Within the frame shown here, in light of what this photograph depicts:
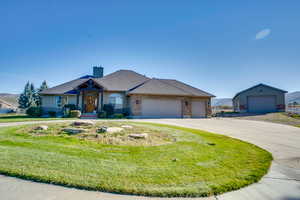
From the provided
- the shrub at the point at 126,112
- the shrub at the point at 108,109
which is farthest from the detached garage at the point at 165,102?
the shrub at the point at 108,109

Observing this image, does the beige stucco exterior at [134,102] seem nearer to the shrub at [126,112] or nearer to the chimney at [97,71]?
the shrub at [126,112]

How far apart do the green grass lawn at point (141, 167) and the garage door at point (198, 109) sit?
14916mm

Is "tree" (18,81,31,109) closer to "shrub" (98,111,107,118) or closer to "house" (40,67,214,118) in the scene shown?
"house" (40,67,214,118)

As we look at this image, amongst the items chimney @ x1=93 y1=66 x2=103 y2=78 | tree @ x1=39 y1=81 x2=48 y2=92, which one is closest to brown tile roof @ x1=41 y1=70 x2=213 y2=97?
chimney @ x1=93 y1=66 x2=103 y2=78

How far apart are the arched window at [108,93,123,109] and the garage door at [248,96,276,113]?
2109cm

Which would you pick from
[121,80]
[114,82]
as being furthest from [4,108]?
[121,80]

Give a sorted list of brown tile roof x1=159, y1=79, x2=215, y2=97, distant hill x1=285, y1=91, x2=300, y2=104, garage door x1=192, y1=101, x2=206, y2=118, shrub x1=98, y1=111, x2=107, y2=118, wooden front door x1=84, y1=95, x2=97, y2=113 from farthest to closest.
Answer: distant hill x1=285, y1=91, x2=300, y2=104, brown tile roof x1=159, y1=79, x2=215, y2=97, garage door x1=192, y1=101, x2=206, y2=118, wooden front door x1=84, y1=95, x2=97, y2=113, shrub x1=98, y1=111, x2=107, y2=118

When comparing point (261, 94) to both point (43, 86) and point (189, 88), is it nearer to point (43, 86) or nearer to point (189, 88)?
point (189, 88)

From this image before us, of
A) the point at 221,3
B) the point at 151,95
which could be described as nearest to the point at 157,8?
the point at 221,3

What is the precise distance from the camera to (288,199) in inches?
91.8

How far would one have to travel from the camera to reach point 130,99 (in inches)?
682

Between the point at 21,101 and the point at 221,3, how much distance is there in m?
45.6

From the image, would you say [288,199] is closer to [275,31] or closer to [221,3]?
[221,3]

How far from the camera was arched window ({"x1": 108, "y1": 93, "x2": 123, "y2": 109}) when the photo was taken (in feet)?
58.8
